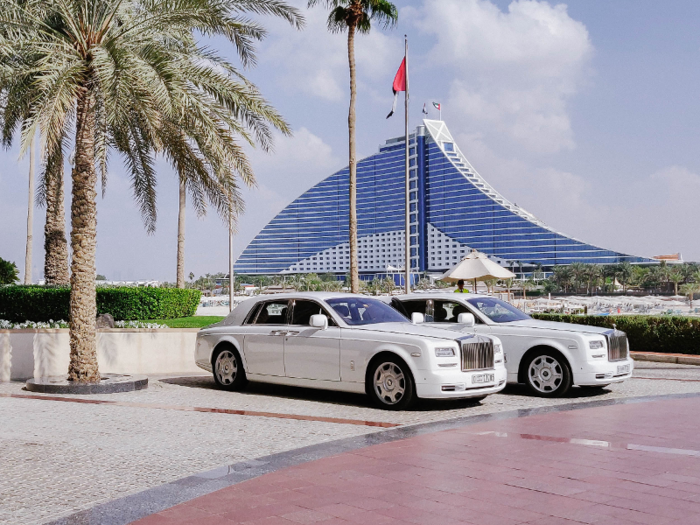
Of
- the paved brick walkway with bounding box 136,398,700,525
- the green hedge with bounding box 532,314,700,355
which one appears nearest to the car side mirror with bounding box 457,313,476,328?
the paved brick walkway with bounding box 136,398,700,525

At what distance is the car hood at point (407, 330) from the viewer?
30.8 feet

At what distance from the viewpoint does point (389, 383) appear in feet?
30.9

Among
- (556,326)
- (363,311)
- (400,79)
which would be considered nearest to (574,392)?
(556,326)

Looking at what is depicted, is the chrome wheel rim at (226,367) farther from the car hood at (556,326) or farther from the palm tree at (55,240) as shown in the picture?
the palm tree at (55,240)

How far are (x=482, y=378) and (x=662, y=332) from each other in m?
9.45

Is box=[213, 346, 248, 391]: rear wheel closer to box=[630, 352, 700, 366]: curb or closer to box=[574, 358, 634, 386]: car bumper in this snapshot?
box=[574, 358, 634, 386]: car bumper

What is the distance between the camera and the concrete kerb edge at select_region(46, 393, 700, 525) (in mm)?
4797

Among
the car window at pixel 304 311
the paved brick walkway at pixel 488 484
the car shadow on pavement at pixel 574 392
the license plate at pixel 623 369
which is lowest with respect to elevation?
the paved brick walkway at pixel 488 484

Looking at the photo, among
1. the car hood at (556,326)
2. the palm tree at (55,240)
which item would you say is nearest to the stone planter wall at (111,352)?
the palm tree at (55,240)

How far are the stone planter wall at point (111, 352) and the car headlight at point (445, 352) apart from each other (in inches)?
288

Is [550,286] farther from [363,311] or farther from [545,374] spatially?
[363,311]

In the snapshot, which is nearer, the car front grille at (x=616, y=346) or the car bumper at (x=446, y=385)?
the car bumper at (x=446, y=385)

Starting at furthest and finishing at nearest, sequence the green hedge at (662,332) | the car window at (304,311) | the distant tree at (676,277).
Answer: the distant tree at (676,277) < the green hedge at (662,332) < the car window at (304,311)

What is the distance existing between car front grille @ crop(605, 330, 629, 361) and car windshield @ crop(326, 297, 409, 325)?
9.54 feet
